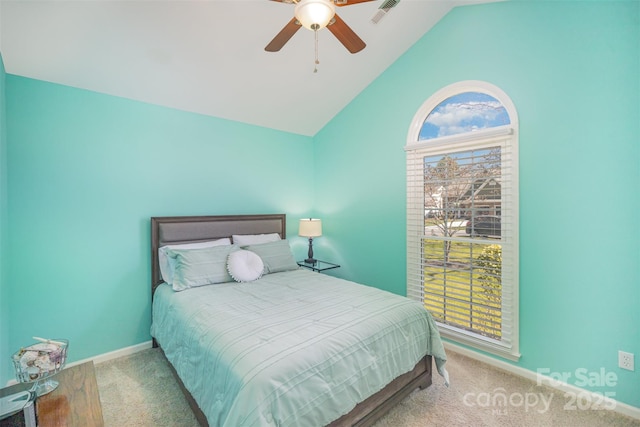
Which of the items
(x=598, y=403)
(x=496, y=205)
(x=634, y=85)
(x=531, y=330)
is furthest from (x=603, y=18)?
(x=598, y=403)

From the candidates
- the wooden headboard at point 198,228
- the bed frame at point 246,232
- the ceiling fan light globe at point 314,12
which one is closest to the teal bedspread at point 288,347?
the bed frame at point 246,232

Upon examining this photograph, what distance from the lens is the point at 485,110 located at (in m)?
2.64

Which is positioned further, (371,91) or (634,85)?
(371,91)

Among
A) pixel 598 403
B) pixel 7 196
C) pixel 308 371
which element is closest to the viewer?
pixel 308 371

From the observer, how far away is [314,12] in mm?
1543

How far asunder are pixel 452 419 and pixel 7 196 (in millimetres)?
3781

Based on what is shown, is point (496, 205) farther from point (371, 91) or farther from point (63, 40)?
point (63, 40)

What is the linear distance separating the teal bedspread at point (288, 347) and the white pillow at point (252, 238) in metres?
0.85

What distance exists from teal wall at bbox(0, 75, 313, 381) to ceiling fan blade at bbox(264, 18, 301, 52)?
163cm

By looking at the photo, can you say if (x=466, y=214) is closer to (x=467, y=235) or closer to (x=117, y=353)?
(x=467, y=235)

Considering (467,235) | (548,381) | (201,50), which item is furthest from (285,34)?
(548,381)

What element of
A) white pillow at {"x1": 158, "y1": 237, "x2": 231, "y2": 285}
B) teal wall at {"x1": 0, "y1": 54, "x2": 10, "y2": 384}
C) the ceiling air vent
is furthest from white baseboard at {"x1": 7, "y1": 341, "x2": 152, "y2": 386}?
the ceiling air vent

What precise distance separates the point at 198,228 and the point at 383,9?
285 centimetres

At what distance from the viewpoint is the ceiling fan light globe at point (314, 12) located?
151 cm
